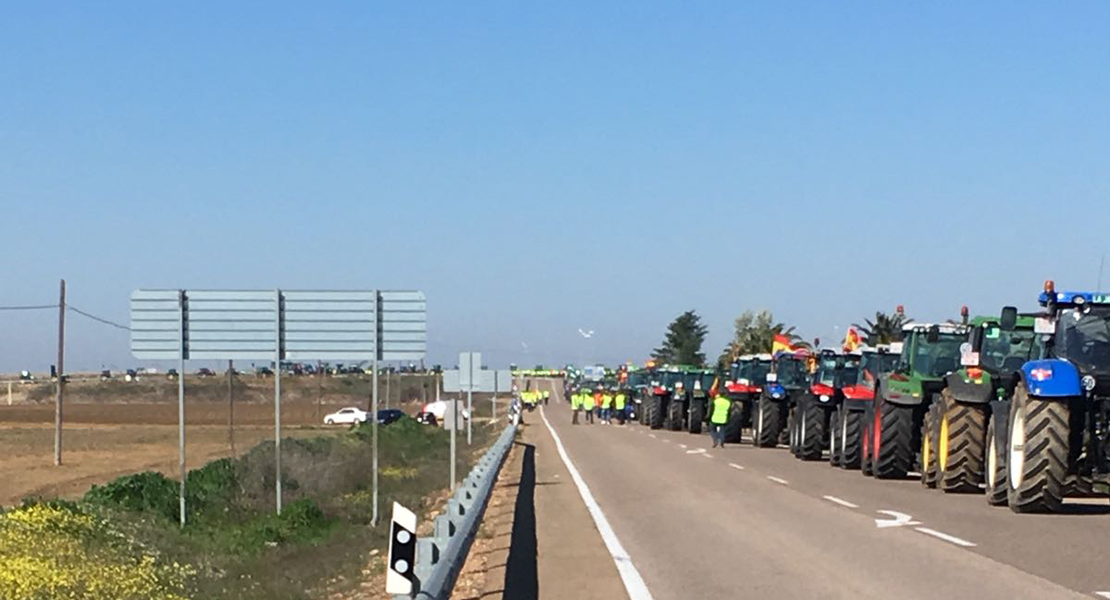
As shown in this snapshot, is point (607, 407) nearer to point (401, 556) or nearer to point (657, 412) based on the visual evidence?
point (657, 412)

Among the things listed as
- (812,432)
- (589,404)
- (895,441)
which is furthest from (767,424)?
(589,404)

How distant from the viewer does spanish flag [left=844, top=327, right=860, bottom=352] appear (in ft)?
123

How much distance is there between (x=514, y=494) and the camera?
2648cm

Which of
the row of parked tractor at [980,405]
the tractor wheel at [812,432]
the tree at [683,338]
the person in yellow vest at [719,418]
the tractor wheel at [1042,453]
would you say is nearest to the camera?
the tractor wheel at [1042,453]

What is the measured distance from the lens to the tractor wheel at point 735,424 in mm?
46750

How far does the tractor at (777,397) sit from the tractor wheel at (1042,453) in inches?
863

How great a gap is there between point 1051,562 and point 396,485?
21.4 meters

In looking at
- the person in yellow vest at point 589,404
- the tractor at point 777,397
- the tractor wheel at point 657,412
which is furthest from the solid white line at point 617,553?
the person in yellow vest at point 589,404

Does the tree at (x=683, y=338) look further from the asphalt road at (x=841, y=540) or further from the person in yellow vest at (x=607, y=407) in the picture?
the asphalt road at (x=841, y=540)

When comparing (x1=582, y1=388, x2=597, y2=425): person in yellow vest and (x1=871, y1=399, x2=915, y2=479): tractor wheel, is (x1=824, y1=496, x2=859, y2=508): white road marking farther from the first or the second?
(x1=582, y1=388, x2=597, y2=425): person in yellow vest

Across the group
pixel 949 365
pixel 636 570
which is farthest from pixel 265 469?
pixel 636 570

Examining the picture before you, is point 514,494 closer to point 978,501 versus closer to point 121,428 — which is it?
point 978,501

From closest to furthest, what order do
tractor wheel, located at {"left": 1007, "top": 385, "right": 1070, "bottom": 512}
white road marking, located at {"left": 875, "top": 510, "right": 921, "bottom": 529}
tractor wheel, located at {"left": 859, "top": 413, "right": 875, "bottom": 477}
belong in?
white road marking, located at {"left": 875, "top": 510, "right": 921, "bottom": 529} < tractor wheel, located at {"left": 1007, "top": 385, "right": 1070, "bottom": 512} < tractor wheel, located at {"left": 859, "top": 413, "right": 875, "bottom": 477}

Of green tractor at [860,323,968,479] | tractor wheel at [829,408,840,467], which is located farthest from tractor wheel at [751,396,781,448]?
green tractor at [860,323,968,479]
